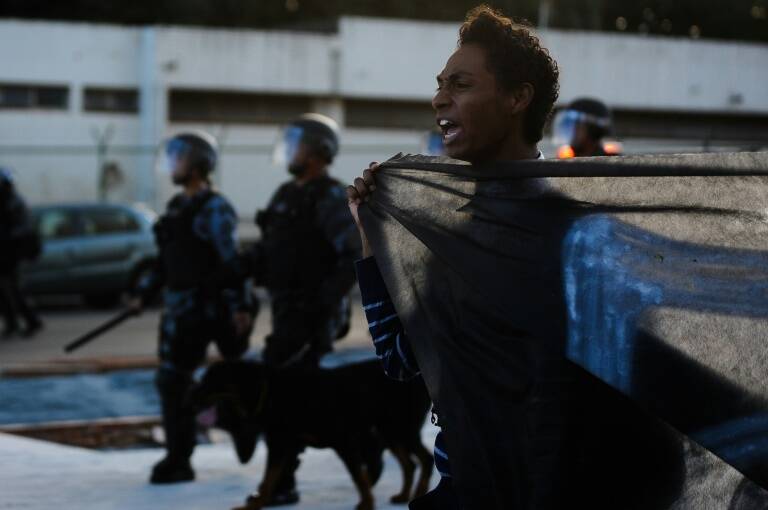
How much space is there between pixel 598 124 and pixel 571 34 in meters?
30.2

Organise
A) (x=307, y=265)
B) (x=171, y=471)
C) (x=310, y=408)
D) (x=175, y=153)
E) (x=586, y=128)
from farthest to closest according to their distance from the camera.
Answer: (x=586, y=128) < (x=175, y=153) < (x=171, y=471) < (x=307, y=265) < (x=310, y=408)

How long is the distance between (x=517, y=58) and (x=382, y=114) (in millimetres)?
35662

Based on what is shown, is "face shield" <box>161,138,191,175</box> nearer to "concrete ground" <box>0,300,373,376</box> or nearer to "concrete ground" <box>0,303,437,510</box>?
"concrete ground" <box>0,303,437,510</box>

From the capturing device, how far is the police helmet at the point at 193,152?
8.33 metres

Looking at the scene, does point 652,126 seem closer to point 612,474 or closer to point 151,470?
point 151,470

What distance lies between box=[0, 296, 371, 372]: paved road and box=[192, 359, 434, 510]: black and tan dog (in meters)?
6.07

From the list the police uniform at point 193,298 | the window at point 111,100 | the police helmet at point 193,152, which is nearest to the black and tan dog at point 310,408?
the police uniform at point 193,298

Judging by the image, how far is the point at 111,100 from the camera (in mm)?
35531

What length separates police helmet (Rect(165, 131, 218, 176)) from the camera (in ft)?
27.3

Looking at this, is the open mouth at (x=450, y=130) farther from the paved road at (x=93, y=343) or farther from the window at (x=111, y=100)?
the window at (x=111, y=100)

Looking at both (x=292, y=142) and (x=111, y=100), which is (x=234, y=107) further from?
(x=292, y=142)

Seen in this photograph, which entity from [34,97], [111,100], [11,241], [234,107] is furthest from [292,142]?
[234,107]

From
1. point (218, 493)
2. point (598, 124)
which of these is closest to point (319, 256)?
point (218, 493)

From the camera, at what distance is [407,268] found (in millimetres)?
3312
